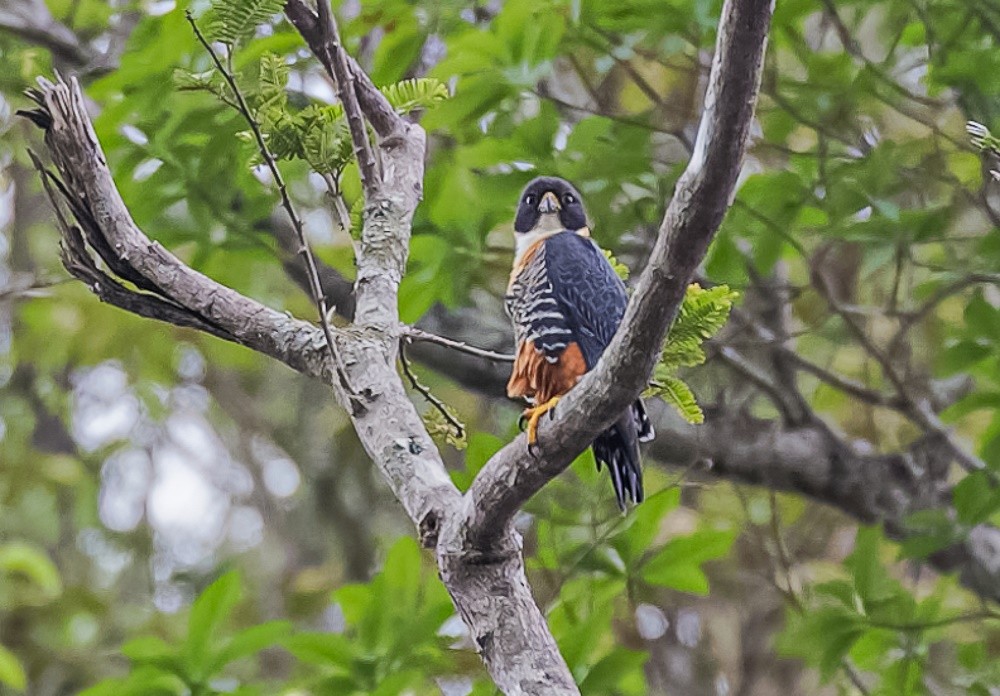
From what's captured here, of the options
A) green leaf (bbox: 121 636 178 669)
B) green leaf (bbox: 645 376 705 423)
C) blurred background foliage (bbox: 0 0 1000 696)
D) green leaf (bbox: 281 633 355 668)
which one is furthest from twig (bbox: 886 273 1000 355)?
green leaf (bbox: 121 636 178 669)

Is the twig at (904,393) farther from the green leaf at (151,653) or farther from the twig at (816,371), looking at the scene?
the green leaf at (151,653)

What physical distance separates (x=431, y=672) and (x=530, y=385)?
58 cm

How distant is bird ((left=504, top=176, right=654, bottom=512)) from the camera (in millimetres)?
1450

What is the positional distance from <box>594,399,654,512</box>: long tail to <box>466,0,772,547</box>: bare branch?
0.29 m

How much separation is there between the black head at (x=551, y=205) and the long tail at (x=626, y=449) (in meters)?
0.39

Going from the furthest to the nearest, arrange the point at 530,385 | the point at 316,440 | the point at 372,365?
the point at 316,440 < the point at 530,385 < the point at 372,365

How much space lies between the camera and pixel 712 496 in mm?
3408

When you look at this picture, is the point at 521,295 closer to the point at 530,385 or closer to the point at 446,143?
the point at 530,385

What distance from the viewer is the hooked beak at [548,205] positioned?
5.82 ft

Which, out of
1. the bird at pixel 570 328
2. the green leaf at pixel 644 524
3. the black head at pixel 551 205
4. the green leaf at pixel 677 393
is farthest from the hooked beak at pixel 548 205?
the green leaf at pixel 677 393

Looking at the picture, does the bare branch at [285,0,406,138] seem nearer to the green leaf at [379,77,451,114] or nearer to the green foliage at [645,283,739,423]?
the green leaf at [379,77,451,114]

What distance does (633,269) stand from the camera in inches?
95.3

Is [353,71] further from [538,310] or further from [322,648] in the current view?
[322,648]

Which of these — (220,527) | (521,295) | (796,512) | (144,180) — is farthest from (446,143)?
(220,527)
